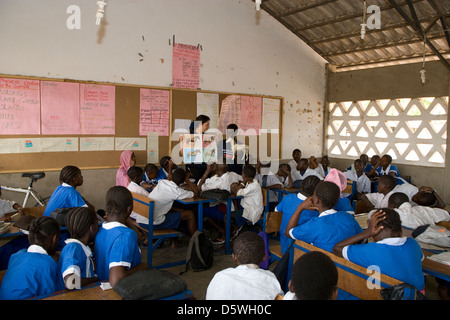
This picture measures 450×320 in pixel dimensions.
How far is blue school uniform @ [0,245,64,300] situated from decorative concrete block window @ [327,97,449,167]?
6.83 m

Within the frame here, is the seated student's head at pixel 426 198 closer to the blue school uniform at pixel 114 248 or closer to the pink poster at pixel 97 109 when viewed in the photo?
the blue school uniform at pixel 114 248

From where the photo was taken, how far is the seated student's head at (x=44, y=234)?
1812 mm

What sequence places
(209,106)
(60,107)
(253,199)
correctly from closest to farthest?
(253,199)
(60,107)
(209,106)

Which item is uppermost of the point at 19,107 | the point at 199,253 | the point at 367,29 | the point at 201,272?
the point at 367,29

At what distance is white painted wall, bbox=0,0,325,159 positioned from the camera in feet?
15.6

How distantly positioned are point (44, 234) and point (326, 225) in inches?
64.8

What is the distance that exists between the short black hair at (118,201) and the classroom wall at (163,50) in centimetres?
322

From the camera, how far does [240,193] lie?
431cm

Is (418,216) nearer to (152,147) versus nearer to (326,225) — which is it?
(326,225)

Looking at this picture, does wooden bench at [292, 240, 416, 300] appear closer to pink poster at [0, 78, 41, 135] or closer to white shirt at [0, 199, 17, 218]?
white shirt at [0, 199, 17, 218]

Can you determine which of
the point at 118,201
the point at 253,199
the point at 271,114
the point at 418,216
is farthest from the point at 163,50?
the point at 418,216

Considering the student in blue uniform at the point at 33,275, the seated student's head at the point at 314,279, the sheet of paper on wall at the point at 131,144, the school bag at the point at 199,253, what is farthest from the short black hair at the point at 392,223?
the sheet of paper on wall at the point at 131,144

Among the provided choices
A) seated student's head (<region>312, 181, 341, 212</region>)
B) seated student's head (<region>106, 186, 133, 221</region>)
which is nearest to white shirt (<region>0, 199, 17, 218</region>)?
seated student's head (<region>106, 186, 133, 221</region>)

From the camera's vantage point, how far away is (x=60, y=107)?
16.4 ft
